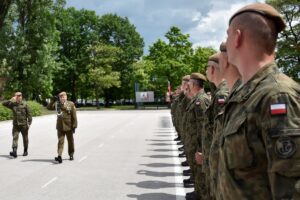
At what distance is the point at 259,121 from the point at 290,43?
5362 cm

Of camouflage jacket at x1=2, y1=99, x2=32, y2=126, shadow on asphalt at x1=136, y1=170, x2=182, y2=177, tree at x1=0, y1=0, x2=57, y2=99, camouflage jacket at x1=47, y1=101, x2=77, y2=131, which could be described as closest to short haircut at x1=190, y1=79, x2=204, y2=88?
shadow on asphalt at x1=136, y1=170, x2=182, y2=177

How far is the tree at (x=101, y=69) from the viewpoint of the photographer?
70.9m

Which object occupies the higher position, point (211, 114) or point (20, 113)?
point (211, 114)

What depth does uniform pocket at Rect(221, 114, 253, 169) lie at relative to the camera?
7.46 ft

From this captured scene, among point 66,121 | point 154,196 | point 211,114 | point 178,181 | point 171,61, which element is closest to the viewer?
point 211,114

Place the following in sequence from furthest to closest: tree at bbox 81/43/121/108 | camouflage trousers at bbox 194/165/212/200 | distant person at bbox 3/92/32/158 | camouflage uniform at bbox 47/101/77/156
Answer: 1. tree at bbox 81/43/121/108
2. distant person at bbox 3/92/32/158
3. camouflage uniform at bbox 47/101/77/156
4. camouflage trousers at bbox 194/165/212/200

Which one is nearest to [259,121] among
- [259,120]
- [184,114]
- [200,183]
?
[259,120]

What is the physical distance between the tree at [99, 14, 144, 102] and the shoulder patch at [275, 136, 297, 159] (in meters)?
75.3

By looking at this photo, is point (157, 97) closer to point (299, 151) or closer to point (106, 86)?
point (106, 86)

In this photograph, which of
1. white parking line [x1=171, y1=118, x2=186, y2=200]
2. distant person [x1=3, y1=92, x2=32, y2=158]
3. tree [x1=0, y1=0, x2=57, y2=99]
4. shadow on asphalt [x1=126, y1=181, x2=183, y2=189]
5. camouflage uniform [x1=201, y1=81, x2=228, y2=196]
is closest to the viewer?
camouflage uniform [x1=201, y1=81, x2=228, y2=196]

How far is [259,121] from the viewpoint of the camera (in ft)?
7.34

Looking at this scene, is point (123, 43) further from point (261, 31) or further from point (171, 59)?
point (261, 31)

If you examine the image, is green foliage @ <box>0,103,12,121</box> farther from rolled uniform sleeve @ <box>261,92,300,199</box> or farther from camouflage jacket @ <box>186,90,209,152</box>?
rolled uniform sleeve @ <box>261,92,300,199</box>

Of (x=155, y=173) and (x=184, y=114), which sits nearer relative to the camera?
(x=184, y=114)
